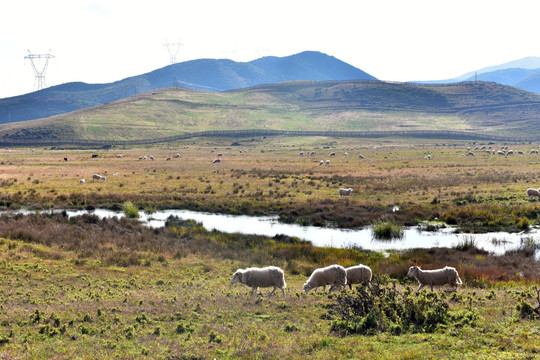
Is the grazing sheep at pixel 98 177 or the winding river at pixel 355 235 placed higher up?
the grazing sheep at pixel 98 177

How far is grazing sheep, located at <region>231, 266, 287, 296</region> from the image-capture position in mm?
16391

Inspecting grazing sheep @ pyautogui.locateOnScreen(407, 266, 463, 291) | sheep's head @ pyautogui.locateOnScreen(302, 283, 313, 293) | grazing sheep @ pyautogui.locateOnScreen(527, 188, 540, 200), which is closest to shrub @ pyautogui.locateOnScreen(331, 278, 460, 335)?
sheep's head @ pyautogui.locateOnScreen(302, 283, 313, 293)

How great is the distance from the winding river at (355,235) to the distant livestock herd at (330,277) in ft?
27.1

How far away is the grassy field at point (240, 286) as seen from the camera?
420 inches

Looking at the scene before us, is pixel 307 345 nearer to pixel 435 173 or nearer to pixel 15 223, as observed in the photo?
pixel 15 223

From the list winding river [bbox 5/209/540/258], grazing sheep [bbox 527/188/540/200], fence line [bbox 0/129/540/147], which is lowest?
winding river [bbox 5/209/540/258]

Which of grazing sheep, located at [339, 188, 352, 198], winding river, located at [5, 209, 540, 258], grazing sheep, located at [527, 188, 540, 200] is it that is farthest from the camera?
grazing sheep, located at [339, 188, 352, 198]

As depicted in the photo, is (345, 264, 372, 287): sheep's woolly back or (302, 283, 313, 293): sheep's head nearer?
(302, 283, 313, 293): sheep's head

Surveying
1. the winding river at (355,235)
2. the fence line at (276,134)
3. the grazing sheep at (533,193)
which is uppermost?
the fence line at (276,134)

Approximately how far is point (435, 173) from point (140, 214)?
3799cm

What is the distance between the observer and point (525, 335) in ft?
34.0

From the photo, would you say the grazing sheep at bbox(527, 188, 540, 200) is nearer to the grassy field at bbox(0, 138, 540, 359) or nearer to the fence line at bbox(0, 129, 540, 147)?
the grassy field at bbox(0, 138, 540, 359)

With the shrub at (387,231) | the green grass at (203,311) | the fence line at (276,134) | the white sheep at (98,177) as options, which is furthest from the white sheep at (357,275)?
the fence line at (276,134)

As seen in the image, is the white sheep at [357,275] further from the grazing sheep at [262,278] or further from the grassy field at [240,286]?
the grazing sheep at [262,278]
